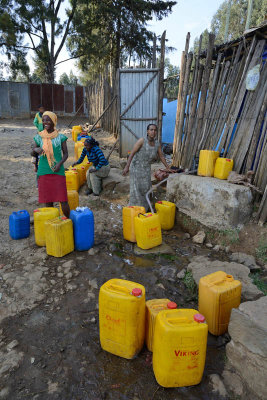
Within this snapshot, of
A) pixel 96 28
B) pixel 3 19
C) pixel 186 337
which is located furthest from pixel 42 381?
pixel 96 28

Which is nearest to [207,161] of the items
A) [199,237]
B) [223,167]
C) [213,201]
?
[223,167]

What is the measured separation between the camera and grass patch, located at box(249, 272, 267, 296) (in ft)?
9.73

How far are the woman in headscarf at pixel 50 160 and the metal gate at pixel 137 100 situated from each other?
4767 mm

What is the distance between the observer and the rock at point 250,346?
1.82 metres

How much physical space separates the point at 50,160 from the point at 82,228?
1.00 m

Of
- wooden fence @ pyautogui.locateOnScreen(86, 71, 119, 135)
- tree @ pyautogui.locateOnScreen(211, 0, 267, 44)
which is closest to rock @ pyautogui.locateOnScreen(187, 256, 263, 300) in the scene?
wooden fence @ pyautogui.locateOnScreen(86, 71, 119, 135)

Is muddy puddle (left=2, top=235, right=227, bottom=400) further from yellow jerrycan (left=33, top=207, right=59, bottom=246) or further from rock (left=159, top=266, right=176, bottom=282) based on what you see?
yellow jerrycan (left=33, top=207, right=59, bottom=246)

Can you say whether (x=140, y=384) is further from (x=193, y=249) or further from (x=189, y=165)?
(x=189, y=165)

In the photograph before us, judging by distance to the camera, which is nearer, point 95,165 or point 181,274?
point 181,274

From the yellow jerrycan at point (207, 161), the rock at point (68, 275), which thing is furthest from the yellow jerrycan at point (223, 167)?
the rock at point (68, 275)

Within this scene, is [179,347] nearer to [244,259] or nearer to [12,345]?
[12,345]

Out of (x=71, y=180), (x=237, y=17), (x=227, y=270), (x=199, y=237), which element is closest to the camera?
(x=227, y=270)

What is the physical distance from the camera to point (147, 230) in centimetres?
383

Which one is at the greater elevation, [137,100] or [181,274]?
[137,100]
